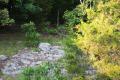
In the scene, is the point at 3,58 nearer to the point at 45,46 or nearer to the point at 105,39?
the point at 45,46

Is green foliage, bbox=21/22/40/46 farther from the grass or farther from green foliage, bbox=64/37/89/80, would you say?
green foliage, bbox=64/37/89/80

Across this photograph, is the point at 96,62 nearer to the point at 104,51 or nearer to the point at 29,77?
the point at 104,51

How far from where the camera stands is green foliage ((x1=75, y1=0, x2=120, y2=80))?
10.8 m

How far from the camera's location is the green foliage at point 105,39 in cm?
1081

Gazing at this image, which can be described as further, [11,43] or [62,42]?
[11,43]

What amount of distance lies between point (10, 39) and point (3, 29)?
8.34 feet

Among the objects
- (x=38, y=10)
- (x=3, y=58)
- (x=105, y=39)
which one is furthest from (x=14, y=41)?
(x=105, y=39)

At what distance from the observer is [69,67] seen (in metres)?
13.1

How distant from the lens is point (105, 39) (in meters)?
10.9

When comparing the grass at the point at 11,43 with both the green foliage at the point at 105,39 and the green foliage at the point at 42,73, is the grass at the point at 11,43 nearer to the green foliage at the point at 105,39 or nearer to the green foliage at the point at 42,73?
the green foliage at the point at 42,73

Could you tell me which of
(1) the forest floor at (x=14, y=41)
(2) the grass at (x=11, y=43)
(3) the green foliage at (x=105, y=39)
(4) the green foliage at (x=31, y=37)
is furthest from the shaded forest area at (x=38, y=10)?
(3) the green foliage at (x=105, y=39)

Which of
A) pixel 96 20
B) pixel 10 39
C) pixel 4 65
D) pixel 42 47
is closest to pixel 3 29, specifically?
pixel 10 39

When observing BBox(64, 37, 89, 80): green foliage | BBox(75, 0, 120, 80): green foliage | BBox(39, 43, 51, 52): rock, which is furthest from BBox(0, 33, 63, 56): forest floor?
BBox(75, 0, 120, 80): green foliage

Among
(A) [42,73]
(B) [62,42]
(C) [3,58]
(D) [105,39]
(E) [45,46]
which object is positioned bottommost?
(C) [3,58]
